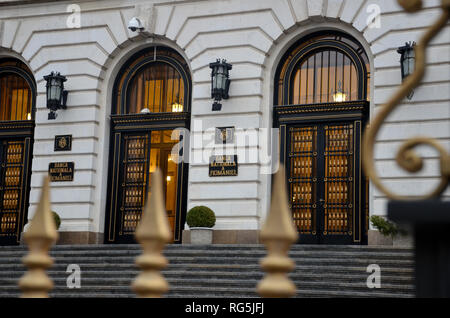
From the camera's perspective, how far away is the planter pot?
70.9 ft

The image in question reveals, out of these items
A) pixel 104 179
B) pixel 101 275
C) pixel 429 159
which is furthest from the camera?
pixel 104 179

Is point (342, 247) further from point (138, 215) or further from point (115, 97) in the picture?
point (115, 97)

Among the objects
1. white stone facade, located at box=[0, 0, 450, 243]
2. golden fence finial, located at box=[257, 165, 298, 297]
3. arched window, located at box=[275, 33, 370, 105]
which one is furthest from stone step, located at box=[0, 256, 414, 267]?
golden fence finial, located at box=[257, 165, 298, 297]

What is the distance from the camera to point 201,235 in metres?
21.7

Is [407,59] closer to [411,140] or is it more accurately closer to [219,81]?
[219,81]

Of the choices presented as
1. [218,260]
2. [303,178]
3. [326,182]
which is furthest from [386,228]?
[218,260]

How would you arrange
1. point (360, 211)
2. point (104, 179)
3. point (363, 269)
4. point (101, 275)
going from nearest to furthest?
point (363, 269) < point (101, 275) < point (360, 211) < point (104, 179)

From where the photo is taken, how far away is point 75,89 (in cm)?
2462

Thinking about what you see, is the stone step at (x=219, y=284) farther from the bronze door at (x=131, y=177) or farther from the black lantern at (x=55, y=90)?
the black lantern at (x=55, y=90)

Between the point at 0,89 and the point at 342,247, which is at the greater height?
the point at 0,89

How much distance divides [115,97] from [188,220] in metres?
5.37

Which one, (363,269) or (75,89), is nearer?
(363,269)

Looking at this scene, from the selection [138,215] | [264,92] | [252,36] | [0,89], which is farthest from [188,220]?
[0,89]

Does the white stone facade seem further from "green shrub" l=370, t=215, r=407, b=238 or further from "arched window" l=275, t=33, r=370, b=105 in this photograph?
"green shrub" l=370, t=215, r=407, b=238
